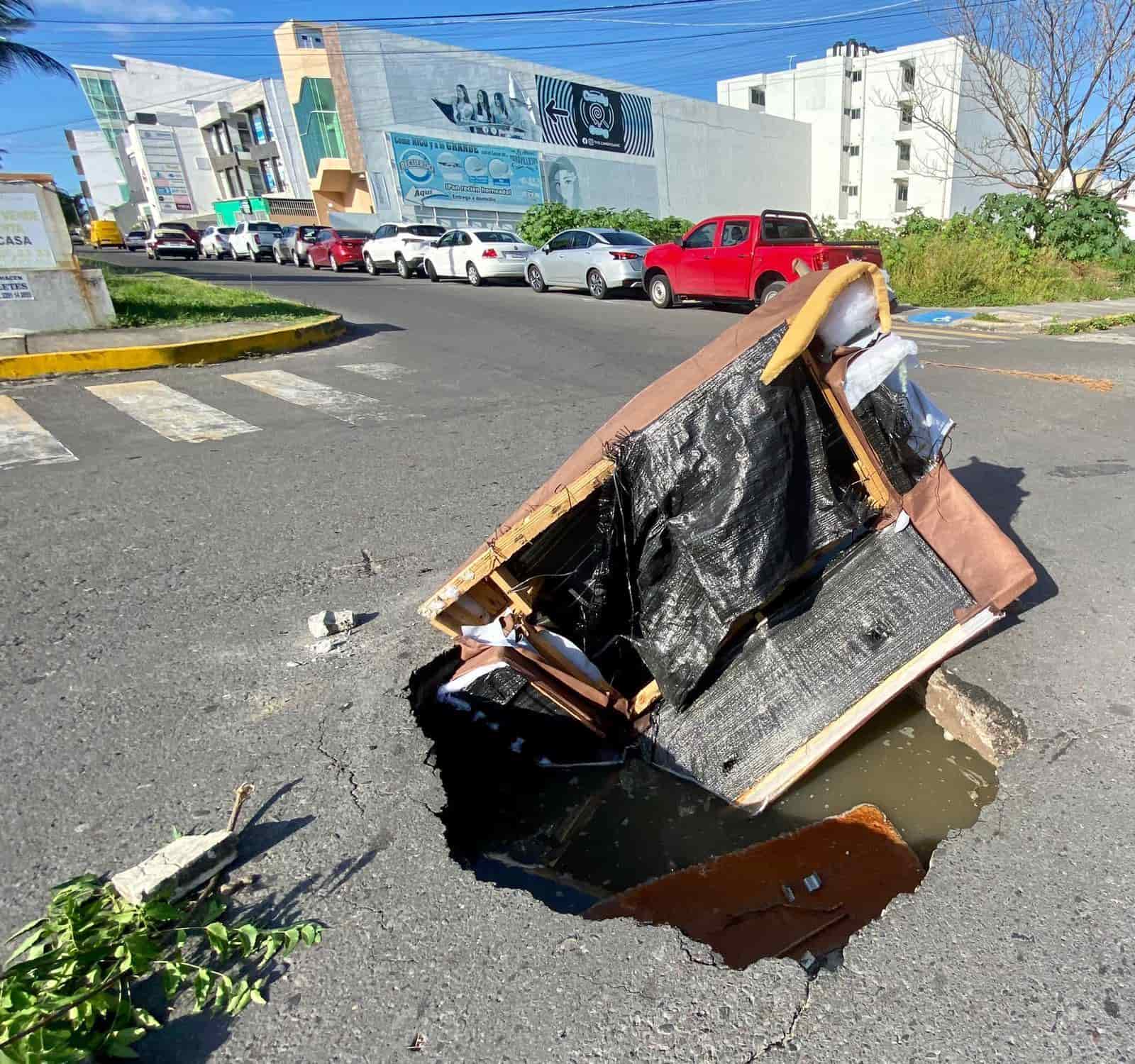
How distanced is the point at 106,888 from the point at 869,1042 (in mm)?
1953

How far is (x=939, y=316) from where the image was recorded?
13.1 m

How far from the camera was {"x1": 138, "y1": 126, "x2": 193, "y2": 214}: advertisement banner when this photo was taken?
51.8 m

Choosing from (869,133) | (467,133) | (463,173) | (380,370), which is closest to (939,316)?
(380,370)

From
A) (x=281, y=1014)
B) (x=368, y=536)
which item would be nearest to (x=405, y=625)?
(x=368, y=536)

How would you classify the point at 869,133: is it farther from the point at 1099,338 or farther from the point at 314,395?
the point at 314,395

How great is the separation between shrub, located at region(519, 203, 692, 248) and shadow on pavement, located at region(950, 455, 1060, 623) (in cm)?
2057

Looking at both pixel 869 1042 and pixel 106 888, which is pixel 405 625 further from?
pixel 869 1042

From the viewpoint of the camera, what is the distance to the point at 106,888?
1923 mm

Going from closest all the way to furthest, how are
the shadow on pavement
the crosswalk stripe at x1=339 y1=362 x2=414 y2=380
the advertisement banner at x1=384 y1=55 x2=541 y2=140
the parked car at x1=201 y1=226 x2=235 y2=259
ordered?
the shadow on pavement
the crosswalk stripe at x1=339 y1=362 x2=414 y2=380
the advertisement banner at x1=384 y1=55 x2=541 y2=140
the parked car at x1=201 y1=226 x2=235 y2=259

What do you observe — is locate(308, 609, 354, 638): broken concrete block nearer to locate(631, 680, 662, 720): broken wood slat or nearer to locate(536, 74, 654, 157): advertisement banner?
locate(631, 680, 662, 720): broken wood slat

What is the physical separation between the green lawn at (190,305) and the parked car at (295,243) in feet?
38.6

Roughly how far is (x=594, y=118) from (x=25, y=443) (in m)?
34.0

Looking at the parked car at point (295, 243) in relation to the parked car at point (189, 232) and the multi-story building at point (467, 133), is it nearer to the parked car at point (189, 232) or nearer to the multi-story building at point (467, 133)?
the multi-story building at point (467, 133)

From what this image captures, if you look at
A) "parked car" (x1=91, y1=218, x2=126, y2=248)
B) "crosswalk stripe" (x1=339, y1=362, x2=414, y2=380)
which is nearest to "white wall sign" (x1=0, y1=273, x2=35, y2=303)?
"crosswalk stripe" (x1=339, y1=362, x2=414, y2=380)
